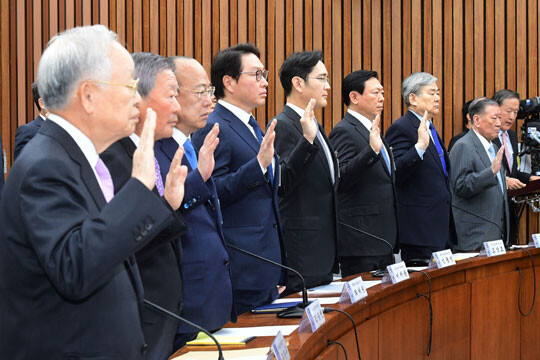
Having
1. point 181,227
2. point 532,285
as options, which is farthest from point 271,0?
point 181,227

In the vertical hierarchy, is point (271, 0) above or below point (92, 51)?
above

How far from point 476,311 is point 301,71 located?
1364mm

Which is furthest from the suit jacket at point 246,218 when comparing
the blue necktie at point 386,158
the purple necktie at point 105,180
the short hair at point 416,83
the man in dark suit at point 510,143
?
the man in dark suit at point 510,143

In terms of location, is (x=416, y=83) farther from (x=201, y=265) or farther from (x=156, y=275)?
(x=156, y=275)

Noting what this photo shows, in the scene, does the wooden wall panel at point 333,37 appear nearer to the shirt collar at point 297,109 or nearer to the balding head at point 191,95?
the shirt collar at point 297,109

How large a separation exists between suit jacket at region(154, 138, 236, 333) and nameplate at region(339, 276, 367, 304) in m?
0.44

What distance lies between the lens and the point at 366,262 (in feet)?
11.6

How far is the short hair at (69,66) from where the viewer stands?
137 centimetres

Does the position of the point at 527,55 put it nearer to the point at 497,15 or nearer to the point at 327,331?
the point at 497,15

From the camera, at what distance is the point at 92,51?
138 cm

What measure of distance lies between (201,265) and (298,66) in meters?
1.59

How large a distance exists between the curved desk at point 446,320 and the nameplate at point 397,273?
0.03m

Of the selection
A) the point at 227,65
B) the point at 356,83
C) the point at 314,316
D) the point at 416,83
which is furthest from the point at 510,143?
the point at 314,316

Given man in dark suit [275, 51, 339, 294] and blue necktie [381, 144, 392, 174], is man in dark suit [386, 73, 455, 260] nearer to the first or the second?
blue necktie [381, 144, 392, 174]
